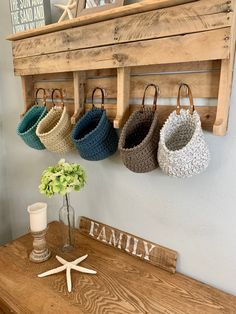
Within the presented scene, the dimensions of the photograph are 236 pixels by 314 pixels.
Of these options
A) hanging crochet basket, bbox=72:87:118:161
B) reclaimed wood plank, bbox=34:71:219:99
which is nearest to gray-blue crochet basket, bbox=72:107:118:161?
hanging crochet basket, bbox=72:87:118:161

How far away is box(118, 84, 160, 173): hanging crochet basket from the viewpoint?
2.63ft

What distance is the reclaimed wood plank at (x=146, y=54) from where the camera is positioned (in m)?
0.68

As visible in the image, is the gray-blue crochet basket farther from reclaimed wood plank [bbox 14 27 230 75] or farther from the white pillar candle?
the white pillar candle

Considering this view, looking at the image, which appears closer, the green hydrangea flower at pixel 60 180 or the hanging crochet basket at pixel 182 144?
the hanging crochet basket at pixel 182 144

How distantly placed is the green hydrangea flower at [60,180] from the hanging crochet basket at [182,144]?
383 mm

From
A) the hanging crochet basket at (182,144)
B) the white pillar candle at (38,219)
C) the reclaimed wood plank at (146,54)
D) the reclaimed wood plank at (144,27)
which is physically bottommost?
the white pillar candle at (38,219)

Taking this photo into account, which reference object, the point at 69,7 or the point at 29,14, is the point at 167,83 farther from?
the point at 29,14

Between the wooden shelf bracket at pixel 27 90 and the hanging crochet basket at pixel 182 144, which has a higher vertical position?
the wooden shelf bracket at pixel 27 90

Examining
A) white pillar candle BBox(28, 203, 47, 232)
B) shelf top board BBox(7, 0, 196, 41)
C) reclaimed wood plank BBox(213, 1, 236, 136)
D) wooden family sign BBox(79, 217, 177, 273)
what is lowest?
wooden family sign BBox(79, 217, 177, 273)

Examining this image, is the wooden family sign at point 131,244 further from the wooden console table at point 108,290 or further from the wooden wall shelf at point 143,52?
the wooden wall shelf at point 143,52

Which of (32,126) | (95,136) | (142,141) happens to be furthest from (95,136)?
(32,126)

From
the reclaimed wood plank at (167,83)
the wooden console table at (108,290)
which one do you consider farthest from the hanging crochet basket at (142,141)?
the wooden console table at (108,290)

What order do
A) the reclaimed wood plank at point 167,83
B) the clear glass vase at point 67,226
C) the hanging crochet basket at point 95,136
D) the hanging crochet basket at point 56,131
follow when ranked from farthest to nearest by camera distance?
the clear glass vase at point 67,226 → the hanging crochet basket at point 56,131 → the hanging crochet basket at point 95,136 → the reclaimed wood plank at point 167,83

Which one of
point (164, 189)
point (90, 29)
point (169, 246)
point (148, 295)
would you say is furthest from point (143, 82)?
point (148, 295)
